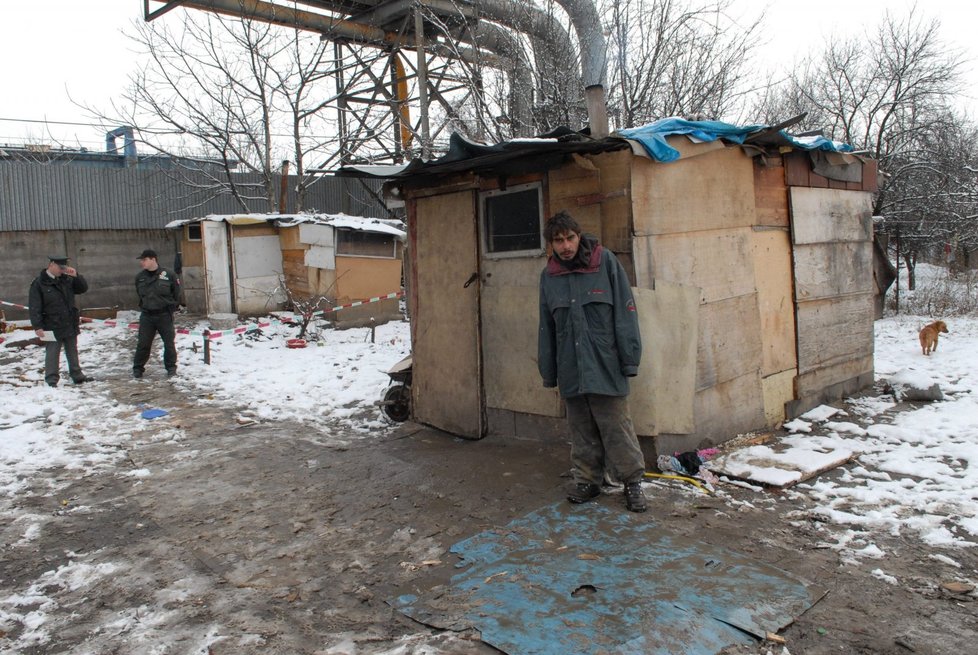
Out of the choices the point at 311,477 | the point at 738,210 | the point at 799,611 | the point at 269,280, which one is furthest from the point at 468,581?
the point at 269,280

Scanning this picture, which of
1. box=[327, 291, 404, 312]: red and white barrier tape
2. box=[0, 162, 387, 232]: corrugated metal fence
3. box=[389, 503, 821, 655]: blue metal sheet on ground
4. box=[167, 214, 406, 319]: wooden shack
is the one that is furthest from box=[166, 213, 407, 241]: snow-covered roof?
box=[389, 503, 821, 655]: blue metal sheet on ground

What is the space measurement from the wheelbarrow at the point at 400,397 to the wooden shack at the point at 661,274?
5.7 inches

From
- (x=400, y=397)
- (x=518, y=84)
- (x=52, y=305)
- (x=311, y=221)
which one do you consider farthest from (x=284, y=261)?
(x=400, y=397)

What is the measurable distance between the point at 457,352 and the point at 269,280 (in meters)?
9.30

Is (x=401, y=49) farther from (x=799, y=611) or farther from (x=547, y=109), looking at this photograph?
(x=799, y=611)

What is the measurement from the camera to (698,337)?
216 inches

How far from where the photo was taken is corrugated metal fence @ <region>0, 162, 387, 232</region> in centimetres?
1541

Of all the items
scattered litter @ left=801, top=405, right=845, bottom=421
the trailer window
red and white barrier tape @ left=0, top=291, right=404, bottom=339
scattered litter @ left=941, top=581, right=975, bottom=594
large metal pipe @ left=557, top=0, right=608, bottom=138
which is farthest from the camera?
red and white barrier tape @ left=0, top=291, right=404, bottom=339

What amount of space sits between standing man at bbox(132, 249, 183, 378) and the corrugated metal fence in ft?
18.9

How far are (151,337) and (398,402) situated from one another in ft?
14.7

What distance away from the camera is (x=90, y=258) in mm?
14977

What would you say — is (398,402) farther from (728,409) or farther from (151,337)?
(151,337)

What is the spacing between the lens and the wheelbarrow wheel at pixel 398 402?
7.04 m

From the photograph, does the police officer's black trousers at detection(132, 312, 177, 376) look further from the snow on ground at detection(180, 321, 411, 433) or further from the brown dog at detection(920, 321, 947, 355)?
the brown dog at detection(920, 321, 947, 355)
